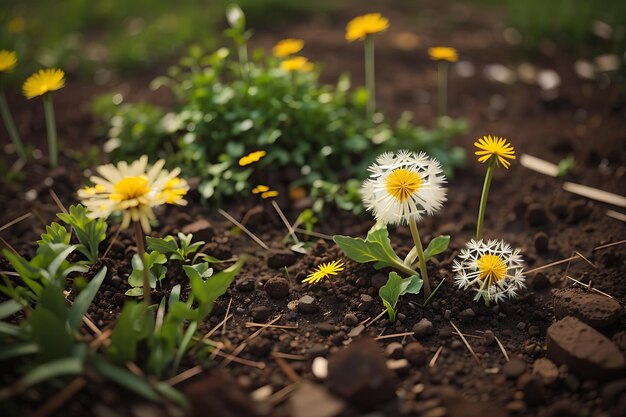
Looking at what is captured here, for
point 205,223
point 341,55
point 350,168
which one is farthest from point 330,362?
point 341,55

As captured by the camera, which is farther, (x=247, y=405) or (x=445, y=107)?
(x=445, y=107)

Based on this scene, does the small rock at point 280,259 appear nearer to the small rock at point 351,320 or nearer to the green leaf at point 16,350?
the small rock at point 351,320

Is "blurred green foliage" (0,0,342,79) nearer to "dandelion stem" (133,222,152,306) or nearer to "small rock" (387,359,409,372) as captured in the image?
"dandelion stem" (133,222,152,306)

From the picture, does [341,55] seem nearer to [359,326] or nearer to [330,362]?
[359,326]

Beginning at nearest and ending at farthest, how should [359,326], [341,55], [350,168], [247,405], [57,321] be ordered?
[247,405] → [57,321] → [359,326] → [350,168] → [341,55]

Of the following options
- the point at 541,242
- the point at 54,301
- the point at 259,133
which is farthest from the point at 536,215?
the point at 54,301

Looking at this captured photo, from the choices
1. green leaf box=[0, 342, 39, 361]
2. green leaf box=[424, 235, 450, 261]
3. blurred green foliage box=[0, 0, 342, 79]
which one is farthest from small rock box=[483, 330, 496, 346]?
blurred green foliage box=[0, 0, 342, 79]

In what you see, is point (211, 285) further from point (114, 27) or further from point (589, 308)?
point (114, 27)
